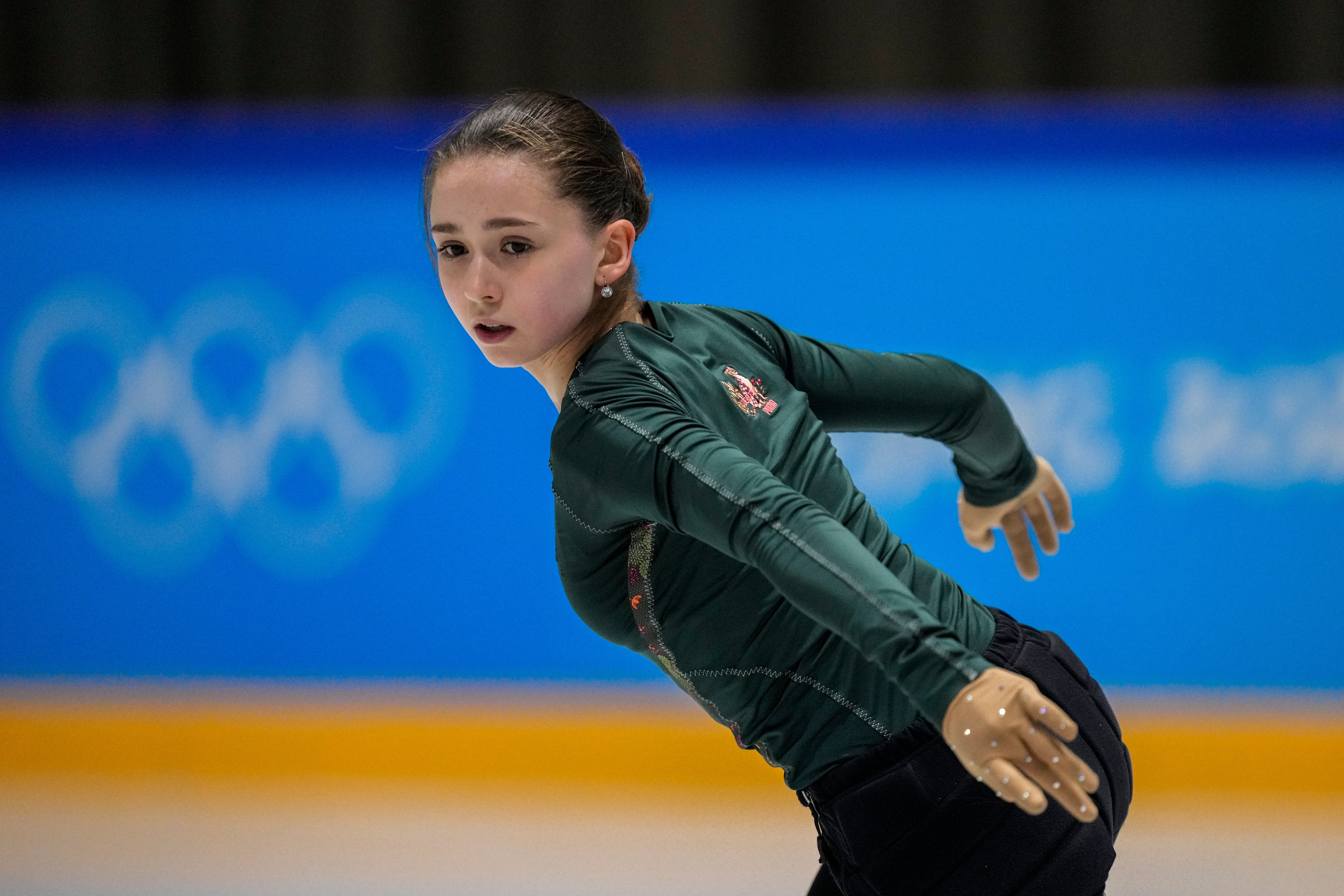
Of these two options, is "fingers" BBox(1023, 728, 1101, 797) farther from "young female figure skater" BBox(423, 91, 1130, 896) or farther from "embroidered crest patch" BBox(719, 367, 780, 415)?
"embroidered crest patch" BBox(719, 367, 780, 415)

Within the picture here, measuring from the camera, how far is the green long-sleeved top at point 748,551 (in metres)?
0.92

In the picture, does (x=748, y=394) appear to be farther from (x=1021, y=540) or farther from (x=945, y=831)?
(x=1021, y=540)

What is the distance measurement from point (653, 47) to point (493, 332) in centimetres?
323

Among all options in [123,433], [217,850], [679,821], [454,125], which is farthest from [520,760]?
[454,125]

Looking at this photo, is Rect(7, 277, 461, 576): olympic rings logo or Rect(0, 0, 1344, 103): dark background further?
Rect(0, 0, 1344, 103): dark background

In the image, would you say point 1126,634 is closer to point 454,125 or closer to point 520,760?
point 520,760

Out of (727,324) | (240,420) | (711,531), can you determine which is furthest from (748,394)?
(240,420)

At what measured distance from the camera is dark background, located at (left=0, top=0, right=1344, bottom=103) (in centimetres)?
407

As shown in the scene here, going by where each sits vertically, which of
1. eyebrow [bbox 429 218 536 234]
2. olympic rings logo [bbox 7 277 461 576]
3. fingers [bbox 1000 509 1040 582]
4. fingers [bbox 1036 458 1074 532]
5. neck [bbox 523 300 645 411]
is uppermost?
olympic rings logo [bbox 7 277 461 576]

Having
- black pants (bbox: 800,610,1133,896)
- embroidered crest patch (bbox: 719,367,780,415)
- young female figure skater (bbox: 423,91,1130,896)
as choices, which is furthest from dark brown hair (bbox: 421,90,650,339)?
black pants (bbox: 800,610,1133,896)

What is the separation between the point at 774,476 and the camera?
0.99 metres

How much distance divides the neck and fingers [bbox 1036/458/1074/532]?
2.01 ft

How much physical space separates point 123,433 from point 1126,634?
2.48m

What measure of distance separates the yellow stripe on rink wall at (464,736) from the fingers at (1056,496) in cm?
146
